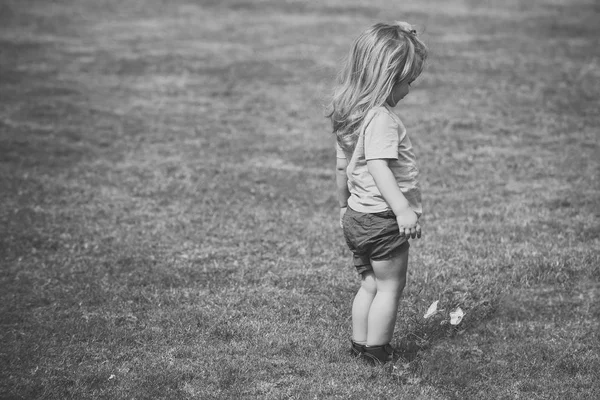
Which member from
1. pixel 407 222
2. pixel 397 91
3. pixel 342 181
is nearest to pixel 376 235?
pixel 407 222

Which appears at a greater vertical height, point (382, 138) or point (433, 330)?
point (382, 138)

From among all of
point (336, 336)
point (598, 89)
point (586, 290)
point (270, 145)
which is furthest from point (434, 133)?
point (336, 336)

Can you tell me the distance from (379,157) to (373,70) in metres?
0.55

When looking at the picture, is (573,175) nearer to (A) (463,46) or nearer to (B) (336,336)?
(B) (336,336)

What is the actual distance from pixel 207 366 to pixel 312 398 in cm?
82

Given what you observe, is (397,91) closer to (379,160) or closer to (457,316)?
(379,160)

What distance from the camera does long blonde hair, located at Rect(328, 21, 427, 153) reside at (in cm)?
456

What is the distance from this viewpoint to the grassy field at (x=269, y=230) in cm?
504

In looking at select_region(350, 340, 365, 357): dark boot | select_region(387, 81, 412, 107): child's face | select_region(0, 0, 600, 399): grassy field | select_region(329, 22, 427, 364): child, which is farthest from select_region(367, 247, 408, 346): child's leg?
select_region(387, 81, 412, 107): child's face

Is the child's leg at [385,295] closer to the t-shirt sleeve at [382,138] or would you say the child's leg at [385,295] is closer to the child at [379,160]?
the child at [379,160]

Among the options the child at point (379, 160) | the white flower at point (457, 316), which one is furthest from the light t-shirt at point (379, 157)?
the white flower at point (457, 316)

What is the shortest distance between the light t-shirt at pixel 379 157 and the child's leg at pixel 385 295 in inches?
13.6

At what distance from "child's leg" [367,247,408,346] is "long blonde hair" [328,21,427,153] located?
769 millimetres

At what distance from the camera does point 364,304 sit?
4953 millimetres
